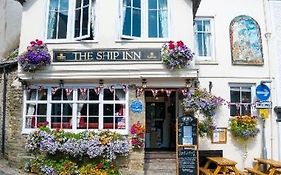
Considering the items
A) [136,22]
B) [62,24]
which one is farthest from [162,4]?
[62,24]

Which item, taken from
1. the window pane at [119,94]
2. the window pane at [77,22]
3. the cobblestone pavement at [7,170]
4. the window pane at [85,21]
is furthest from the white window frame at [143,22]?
the cobblestone pavement at [7,170]

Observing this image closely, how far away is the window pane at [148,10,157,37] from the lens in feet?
38.7

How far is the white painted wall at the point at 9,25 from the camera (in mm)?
15743

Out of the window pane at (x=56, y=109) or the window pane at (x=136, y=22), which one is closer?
the window pane at (x=136, y=22)

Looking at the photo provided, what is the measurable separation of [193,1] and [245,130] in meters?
5.24

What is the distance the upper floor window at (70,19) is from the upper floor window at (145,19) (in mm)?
1184

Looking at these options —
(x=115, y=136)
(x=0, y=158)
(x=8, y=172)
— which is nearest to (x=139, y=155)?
(x=115, y=136)

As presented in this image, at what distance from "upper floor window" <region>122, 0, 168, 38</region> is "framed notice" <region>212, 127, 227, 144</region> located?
4369 millimetres

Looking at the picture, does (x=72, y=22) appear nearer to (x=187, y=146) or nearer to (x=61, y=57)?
(x=61, y=57)

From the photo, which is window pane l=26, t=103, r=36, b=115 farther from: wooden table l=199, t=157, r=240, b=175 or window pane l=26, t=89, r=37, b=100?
wooden table l=199, t=157, r=240, b=175

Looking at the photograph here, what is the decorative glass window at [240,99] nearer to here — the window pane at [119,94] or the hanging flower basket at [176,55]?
the hanging flower basket at [176,55]

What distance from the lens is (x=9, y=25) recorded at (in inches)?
634

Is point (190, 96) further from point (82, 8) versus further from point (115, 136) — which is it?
point (82, 8)

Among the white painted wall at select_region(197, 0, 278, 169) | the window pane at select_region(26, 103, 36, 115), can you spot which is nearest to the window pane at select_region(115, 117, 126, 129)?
the window pane at select_region(26, 103, 36, 115)
